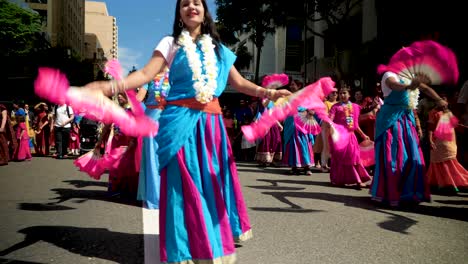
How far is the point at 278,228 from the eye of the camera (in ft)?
14.1

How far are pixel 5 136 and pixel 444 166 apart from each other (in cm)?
1113

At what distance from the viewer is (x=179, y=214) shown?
2.74 m

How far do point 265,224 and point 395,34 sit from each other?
17.3 metres

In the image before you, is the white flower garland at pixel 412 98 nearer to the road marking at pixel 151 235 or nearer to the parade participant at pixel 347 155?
the parade participant at pixel 347 155

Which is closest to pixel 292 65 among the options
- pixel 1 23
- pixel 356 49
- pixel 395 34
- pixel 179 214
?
pixel 356 49

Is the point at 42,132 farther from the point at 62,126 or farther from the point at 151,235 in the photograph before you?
the point at 151,235

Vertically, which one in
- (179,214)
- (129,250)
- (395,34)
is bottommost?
(129,250)

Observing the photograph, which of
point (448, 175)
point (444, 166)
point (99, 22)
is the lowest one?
point (448, 175)

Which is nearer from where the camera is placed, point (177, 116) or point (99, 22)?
point (177, 116)

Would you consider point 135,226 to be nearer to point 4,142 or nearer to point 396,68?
point 396,68

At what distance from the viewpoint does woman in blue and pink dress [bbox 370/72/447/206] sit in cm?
560

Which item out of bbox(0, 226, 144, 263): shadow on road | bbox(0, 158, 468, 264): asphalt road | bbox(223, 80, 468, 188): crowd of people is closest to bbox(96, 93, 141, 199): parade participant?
bbox(0, 158, 468, 264): asphalt road

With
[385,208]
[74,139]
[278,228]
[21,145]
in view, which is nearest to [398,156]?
[385,208]

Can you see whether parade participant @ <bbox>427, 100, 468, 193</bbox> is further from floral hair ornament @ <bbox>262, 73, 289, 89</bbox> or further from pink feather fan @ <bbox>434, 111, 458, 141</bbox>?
floral hair ornament @ <bbox>262, 73, 289, 89</bbox>
